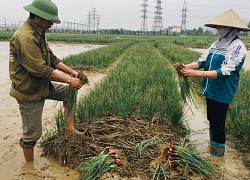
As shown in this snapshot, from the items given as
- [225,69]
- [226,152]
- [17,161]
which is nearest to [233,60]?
[225,69]

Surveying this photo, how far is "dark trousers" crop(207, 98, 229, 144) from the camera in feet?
9.30

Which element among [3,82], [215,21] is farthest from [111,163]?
[3,82]

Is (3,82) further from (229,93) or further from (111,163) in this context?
(229,93)

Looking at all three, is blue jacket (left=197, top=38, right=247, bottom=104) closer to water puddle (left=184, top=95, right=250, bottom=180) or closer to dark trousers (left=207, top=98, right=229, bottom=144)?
dark trousers (left=207, top=98, right=229, bottom=144)

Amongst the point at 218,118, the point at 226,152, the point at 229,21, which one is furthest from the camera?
the point at 226,152

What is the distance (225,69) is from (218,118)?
595mm

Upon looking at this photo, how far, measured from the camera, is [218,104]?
283 centimetres

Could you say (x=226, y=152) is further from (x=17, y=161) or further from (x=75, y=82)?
(x=17, y=161)

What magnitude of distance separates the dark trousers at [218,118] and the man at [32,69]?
1419mm

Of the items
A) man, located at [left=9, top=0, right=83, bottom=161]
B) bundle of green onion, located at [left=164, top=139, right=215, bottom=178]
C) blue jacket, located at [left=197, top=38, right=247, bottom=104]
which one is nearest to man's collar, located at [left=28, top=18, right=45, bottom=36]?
man, located at [left=9, top=0, right=83, bottom=161]

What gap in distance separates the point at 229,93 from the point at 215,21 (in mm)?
730

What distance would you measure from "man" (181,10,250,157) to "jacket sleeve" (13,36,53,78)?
1.37 m

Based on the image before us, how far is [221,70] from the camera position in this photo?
2562 millimetres

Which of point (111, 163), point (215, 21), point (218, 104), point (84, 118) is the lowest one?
point (111, 163)
